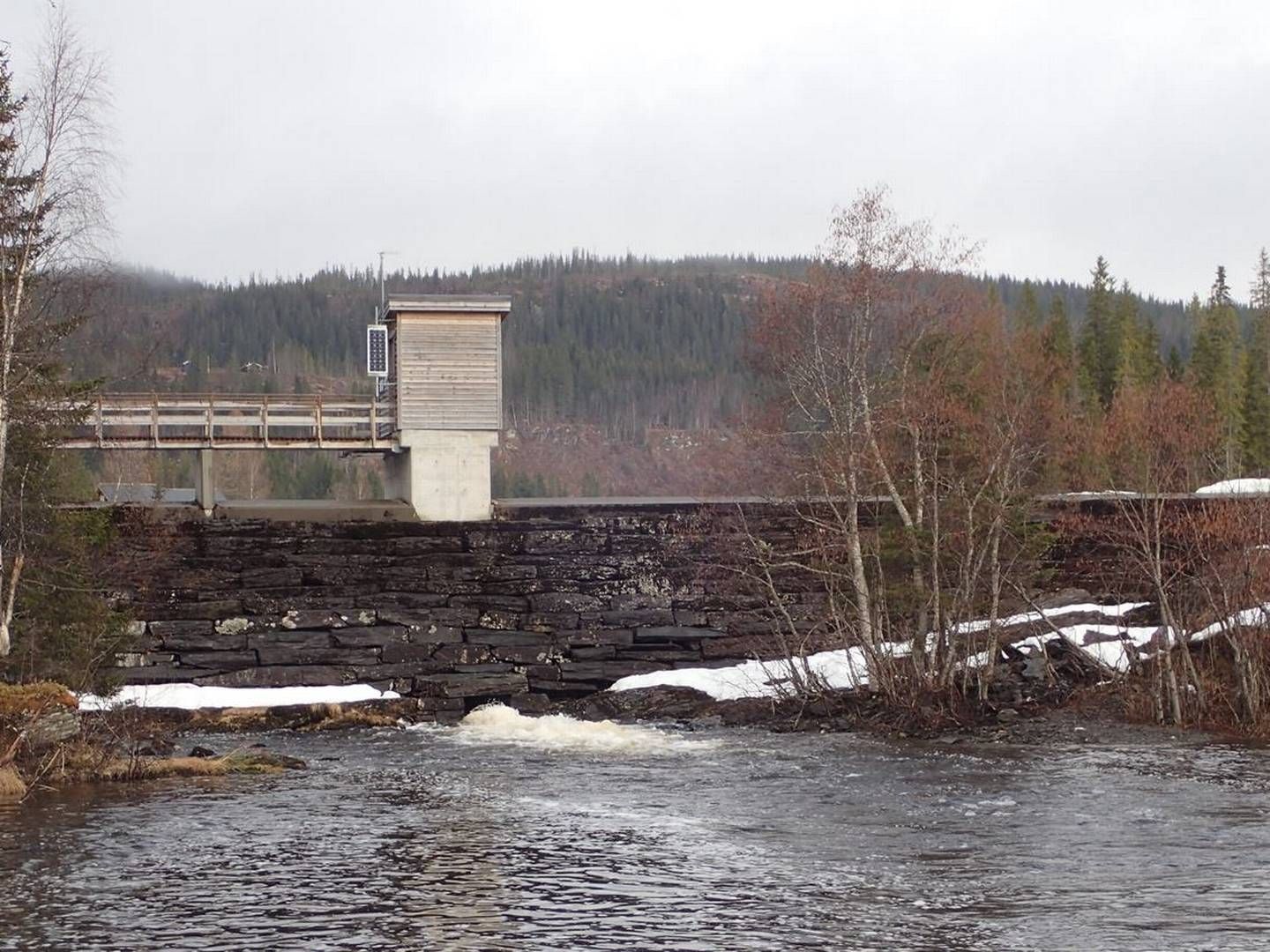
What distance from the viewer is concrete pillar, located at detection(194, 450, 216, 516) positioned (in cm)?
3222

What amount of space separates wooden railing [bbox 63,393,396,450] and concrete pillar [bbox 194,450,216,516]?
349 millimetres

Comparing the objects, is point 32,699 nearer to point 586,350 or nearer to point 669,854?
point 669,854

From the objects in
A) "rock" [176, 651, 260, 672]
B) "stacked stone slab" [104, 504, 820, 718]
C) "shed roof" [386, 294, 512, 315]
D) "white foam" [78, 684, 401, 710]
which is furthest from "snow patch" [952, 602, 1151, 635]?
"rock" [176, 651, 260, 672]

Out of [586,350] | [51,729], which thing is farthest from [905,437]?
[586,350]

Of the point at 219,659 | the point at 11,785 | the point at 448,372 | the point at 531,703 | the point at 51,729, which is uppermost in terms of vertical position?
the point at 448,372

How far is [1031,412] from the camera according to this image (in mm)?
25328

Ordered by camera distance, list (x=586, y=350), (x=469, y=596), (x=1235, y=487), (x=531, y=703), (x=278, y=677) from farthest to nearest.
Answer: (x=586, y=350)
(x=469, y=596)
(x=531, y=703)
(x=278, y=677)
(x=1235, y=487)

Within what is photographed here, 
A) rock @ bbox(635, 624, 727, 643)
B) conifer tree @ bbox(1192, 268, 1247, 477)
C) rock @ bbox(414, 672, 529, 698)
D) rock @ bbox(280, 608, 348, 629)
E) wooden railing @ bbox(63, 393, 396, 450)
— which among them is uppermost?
conifer tree @ bbox(1192, 268, 1247, 477)

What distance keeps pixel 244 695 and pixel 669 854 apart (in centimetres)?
1558

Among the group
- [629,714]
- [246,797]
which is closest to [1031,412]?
[629,714]

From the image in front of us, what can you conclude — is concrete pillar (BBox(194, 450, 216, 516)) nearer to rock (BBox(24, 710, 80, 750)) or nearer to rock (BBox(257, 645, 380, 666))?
rock (BBox(257, 645, 380, 666))

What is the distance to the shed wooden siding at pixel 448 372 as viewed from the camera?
113 feet

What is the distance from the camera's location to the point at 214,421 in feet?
108

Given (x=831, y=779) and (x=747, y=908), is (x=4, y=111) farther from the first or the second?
(x=747, y=908)
